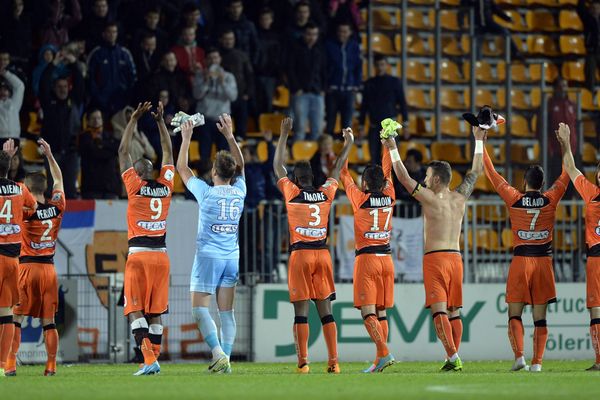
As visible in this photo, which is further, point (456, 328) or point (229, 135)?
point (456, 328)

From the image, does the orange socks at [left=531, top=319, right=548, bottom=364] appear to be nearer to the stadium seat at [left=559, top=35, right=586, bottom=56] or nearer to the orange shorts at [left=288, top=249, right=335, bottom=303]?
the orange shorts at [left=288, top=249, right=335, bottom=303]

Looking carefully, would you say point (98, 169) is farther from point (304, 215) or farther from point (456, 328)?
point (456, 328)

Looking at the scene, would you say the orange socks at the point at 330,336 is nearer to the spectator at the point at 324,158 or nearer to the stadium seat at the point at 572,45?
the spectator at the point at 324,158

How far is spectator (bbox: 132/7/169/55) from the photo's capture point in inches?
945

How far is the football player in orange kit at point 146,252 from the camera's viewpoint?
1564 centimetres

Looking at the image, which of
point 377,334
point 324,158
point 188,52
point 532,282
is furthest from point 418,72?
point 377,334

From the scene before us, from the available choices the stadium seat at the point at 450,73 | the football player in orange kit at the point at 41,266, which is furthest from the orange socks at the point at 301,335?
the stadium seat at the point at 450,73

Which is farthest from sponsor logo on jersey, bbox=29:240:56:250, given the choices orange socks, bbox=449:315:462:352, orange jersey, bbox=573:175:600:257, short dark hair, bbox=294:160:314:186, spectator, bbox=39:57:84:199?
orange jersey, bbox=573:175:600:257

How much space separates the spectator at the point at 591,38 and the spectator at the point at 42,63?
12434mm

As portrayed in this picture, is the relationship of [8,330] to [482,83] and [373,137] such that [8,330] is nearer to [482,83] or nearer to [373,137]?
[373,137]

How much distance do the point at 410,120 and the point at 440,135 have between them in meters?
0.79

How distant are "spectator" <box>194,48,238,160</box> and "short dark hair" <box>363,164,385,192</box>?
7.02m

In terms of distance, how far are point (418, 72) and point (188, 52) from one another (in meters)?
6.37

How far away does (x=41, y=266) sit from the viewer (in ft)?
53.0
